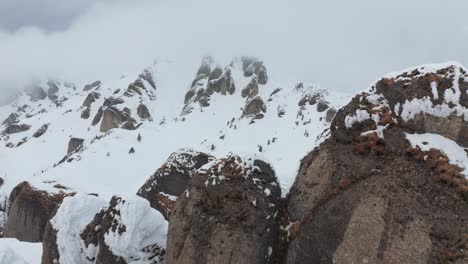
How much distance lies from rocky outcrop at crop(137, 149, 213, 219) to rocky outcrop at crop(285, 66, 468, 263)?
14.9 metres

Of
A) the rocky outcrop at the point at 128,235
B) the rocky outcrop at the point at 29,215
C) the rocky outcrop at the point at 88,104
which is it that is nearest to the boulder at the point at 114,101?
the rocky outcrop at the point at 88,104

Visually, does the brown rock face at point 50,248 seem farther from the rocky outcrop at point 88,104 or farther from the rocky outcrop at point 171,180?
the rocky outcrop at point 88,104

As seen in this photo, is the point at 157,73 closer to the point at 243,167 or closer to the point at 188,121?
the point at 188,121

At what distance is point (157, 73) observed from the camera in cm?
13375

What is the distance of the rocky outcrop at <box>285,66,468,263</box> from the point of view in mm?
8297

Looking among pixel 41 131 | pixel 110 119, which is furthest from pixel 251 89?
pixel 41 131

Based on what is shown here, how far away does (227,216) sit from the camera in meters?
11.2

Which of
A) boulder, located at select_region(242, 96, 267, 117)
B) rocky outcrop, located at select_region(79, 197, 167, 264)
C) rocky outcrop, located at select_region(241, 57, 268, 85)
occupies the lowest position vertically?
rocky outcrop, located at select_region(79, 197, 167, 264)

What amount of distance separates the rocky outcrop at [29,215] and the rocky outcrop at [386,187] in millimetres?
24616

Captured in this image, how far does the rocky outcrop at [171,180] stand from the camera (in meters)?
24.7

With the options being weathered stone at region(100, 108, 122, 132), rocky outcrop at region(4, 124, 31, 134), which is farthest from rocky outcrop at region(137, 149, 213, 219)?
rocky outcrop at region(4, 124, 31, 134)

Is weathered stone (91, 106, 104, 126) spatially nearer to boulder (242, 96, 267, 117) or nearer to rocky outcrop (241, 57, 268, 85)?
boulder (242, 96, 267, 117)

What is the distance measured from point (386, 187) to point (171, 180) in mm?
18432

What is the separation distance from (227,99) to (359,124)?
94658mm
